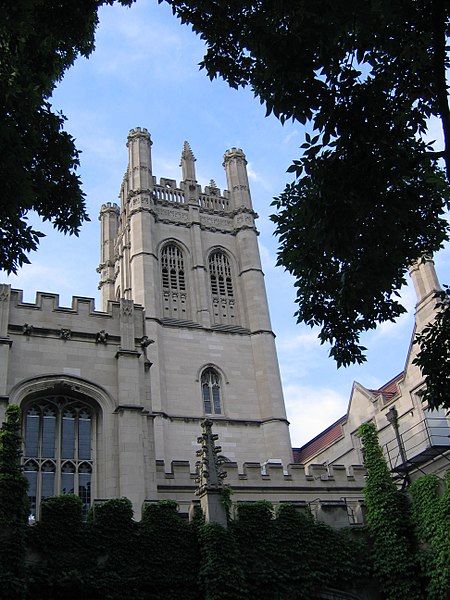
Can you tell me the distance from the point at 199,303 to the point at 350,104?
29.9 meters

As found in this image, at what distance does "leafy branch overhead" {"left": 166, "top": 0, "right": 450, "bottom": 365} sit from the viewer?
32.2 ft

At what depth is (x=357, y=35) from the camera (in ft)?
33.0

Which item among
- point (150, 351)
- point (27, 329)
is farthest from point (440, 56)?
point (150, 351)

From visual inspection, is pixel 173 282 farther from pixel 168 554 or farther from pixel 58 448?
pixel 168 554

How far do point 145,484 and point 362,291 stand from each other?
11783 millimetres

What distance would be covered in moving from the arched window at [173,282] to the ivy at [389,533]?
20655 mm

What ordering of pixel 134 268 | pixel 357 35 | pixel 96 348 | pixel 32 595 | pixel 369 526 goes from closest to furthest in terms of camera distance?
pixel 357 35 → pixel 32 595 → pixel 369 526 → pixel 96 348 → pixel 134 268

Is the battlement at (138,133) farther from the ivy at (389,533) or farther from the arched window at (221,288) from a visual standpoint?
the ivy at (389,533)

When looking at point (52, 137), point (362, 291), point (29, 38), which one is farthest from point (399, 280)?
point (29, 38)

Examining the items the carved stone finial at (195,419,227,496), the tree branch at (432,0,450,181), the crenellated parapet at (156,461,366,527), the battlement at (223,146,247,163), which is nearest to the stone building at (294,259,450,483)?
the crenellated parapet at (156,461,366,527)

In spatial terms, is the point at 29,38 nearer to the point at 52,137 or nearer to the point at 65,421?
the point at 52,137

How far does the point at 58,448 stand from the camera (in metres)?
21.6

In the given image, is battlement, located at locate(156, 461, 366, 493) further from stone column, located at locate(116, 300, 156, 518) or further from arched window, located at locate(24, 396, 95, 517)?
arched window, located at locate(24, 396, 95, 517)

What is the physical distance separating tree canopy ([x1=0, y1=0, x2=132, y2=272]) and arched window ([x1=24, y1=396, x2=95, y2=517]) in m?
10.7
